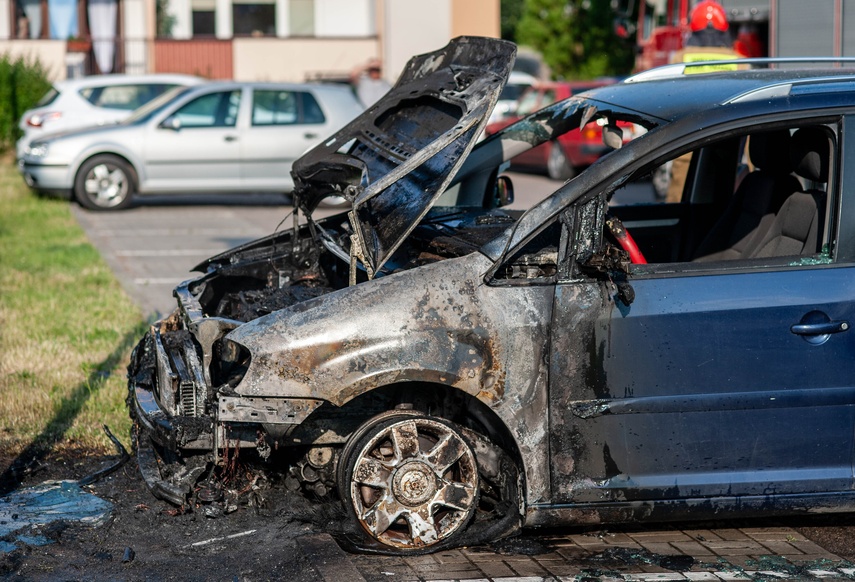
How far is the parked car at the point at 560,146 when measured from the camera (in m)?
17.0

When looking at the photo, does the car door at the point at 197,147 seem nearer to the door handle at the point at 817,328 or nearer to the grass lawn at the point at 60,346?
the grass lawn at the point at 60,346

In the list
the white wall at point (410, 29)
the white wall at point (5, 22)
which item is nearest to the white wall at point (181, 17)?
the white wall at point (5, 22)

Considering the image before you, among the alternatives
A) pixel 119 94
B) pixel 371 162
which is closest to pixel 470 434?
pixel 371 162

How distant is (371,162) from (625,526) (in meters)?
1.93

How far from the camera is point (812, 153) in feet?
15.7

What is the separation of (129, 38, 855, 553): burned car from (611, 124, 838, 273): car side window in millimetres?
33

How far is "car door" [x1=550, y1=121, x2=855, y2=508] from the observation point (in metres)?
4.30

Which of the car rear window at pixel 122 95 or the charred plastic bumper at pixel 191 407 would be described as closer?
the charred plastic bumper at pixel 191 407

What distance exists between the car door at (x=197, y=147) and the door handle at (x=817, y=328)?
1183cm

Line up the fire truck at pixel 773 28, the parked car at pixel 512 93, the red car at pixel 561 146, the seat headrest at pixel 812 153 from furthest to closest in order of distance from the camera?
the parked car at pixel 512 93 → the red car at pixel 561 146 → the fire truck at pixel 773 28 → the seat headrest at pixel 812 153

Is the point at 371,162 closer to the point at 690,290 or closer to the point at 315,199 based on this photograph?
the point at 315,199

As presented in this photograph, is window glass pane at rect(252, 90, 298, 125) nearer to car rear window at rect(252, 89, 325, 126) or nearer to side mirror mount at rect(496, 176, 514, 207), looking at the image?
car rear window at rect(252, 89, 325, 126)

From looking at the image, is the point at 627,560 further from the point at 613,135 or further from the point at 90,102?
the point at 90,102

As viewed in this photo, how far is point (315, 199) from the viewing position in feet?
18.4
